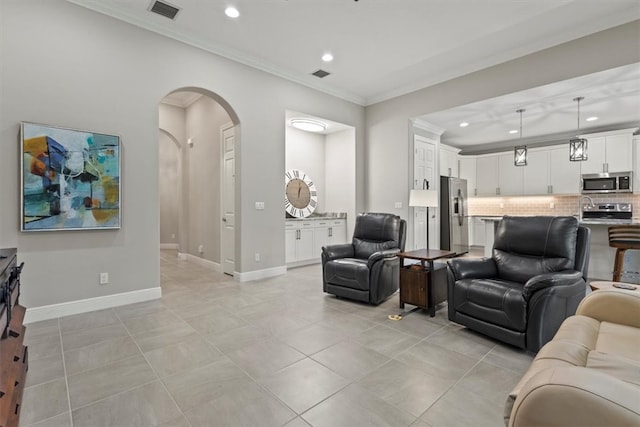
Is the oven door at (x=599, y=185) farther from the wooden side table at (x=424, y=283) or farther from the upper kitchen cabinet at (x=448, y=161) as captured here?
the wooden side table at (x=424, y=283)

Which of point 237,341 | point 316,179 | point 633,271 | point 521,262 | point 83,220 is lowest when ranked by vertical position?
point 237,341

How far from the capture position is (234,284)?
15.0 feet

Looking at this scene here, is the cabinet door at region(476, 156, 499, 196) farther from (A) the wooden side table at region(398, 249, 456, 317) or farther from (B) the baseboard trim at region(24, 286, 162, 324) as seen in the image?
(B) the baseboard trim at region(24, 286, 162, 324)

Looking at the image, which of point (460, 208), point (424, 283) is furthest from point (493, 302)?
point (460, 208)

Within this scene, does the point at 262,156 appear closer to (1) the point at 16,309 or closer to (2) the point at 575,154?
(1) the point at 16,309

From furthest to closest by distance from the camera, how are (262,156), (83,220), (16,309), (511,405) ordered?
1. (262,156)
2. (83,220)
3. (16,309)
4. (511,405)

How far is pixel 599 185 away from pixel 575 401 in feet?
25.6

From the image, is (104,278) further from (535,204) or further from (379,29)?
(535,204)

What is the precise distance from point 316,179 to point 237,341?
473cm

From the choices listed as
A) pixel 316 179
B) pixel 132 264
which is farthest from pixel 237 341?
pixel 316 179

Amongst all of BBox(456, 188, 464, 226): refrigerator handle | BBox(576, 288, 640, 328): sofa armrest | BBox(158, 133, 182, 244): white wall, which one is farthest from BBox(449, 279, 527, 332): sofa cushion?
BBox(158, 133, 182, 244): white wall

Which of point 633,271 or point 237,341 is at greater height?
point 633,271

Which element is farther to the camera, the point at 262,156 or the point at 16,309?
the point at 262,156

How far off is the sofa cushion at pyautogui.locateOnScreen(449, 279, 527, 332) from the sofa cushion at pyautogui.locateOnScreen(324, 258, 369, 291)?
100 cm
